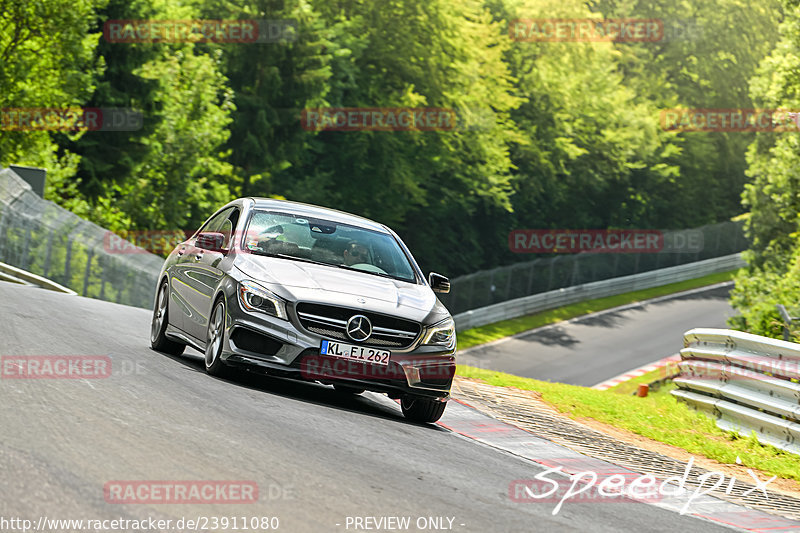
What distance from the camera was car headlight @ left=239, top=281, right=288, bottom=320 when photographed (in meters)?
8.98

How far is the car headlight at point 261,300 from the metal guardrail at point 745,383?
5452 millimetres

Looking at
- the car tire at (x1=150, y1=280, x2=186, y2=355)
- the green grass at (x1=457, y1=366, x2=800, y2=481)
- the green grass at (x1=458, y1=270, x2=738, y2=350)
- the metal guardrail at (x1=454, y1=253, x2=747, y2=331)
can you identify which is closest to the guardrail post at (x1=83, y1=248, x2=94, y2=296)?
the green grass at (x1=457, y1=366, x2=800, y2=481)

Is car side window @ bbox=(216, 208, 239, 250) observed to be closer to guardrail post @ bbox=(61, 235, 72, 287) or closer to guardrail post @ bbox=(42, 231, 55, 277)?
guardrail post @ bbox=(61, 235, 72, 287)

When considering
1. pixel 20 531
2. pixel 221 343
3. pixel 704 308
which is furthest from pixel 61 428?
pixel 704 308

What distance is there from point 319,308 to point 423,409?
156 centimetres

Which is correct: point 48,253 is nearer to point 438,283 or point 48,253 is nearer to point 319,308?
point 438,283

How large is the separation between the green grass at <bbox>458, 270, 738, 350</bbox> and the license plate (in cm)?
2841

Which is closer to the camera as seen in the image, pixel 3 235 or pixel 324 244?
pixel 324 244

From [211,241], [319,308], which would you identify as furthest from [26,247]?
[319,308]

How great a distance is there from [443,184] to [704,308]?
1362 cm

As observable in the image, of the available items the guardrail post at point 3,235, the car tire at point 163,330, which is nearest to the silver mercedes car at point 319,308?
the car tire at point 163,330

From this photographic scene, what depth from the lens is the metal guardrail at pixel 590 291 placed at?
42781 mm

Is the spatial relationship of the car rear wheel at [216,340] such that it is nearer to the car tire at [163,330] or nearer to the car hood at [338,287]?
the car hood at [338,287]

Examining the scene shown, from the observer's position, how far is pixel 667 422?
12.9 m
